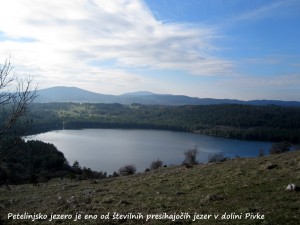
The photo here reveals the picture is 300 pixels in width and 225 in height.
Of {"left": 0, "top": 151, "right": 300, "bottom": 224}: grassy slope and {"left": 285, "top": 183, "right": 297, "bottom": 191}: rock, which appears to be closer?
{"left": 0, "top": 151, "right": 300, "bottom": 224}: grassy slope

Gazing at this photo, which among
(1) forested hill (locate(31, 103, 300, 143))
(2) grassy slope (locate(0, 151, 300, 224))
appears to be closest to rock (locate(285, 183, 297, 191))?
(2) grassy slope (locate(0, 151, 300, 224))

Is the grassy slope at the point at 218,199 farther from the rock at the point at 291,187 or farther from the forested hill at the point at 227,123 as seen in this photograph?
the forested hill at the point at 227,123

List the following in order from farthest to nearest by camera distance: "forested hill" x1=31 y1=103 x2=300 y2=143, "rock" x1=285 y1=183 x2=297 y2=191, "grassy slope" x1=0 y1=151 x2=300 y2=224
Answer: "forested hill" x1=31 y1=103 x2=300 y2=143, "rock" x1=285 y1=183 x2=297 y2=191, "grassy slope" x1=0 y1=151 x2=300 y2=224

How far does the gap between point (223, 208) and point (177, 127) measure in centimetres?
16923

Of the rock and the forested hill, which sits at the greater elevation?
the rock

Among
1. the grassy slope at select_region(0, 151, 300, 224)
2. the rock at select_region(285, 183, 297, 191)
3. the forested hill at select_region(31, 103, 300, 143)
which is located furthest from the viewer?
the forested hill at select_region(31, 103, 300, 143)

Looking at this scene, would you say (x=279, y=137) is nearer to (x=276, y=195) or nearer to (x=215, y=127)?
(x=215, y=127)

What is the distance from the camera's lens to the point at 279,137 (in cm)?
12500

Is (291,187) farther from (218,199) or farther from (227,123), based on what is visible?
(227,123)

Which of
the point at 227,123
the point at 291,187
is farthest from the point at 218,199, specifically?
the point at 227,123

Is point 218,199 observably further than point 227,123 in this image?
No

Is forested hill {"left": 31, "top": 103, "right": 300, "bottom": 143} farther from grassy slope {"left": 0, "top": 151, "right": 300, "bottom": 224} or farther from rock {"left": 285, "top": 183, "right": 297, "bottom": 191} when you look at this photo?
rock {"left": 285, "top": 183, "right": 297, "bottom": 191}

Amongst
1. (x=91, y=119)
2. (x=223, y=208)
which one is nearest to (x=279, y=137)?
(x=91, y=119)

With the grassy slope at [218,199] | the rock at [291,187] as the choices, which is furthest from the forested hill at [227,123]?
the rock at [291,187]
